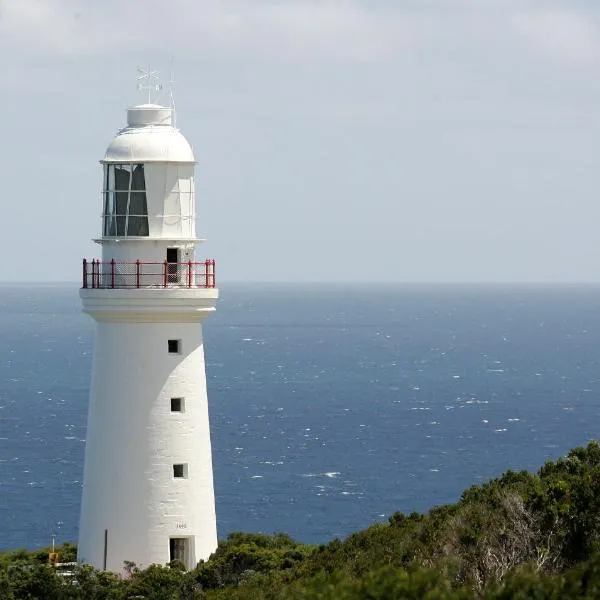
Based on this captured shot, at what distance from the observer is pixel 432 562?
21.1 m

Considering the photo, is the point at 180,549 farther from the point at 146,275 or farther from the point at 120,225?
the point at 120,225

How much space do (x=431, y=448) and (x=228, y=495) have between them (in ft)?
69.3

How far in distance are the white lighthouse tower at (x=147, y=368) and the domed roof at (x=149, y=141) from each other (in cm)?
2

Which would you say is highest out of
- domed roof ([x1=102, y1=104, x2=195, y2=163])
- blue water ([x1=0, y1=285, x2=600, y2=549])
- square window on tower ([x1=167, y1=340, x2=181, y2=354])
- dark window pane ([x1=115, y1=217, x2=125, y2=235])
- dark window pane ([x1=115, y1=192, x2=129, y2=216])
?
domed roof ([x1=102, y1=104, x2=195, y2=163])

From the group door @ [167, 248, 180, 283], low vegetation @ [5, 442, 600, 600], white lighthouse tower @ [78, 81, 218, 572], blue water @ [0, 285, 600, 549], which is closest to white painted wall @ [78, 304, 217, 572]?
white lighthouse tower @ [78, 81, 218, 572]

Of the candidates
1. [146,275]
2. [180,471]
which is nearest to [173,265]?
[146,275]

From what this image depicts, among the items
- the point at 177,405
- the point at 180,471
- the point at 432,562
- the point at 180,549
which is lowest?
the point at 180,549

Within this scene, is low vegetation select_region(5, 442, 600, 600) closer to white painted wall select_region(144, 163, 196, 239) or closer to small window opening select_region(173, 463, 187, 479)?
small window opening select_region(173, 463, 187, 479)

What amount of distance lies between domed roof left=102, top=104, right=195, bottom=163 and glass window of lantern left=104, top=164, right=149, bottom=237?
0.21 m

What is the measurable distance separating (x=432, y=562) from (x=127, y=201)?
9.43 m

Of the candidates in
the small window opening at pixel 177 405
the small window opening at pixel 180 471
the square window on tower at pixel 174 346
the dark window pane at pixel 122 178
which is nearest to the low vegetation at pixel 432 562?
the small window opening at pixel 180 471

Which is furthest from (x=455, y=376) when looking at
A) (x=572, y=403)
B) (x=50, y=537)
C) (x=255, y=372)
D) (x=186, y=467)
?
(x=186, y=467)

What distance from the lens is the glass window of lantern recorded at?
27.7m

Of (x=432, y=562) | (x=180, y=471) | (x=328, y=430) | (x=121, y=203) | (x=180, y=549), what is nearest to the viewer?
(x=432, y=562)
